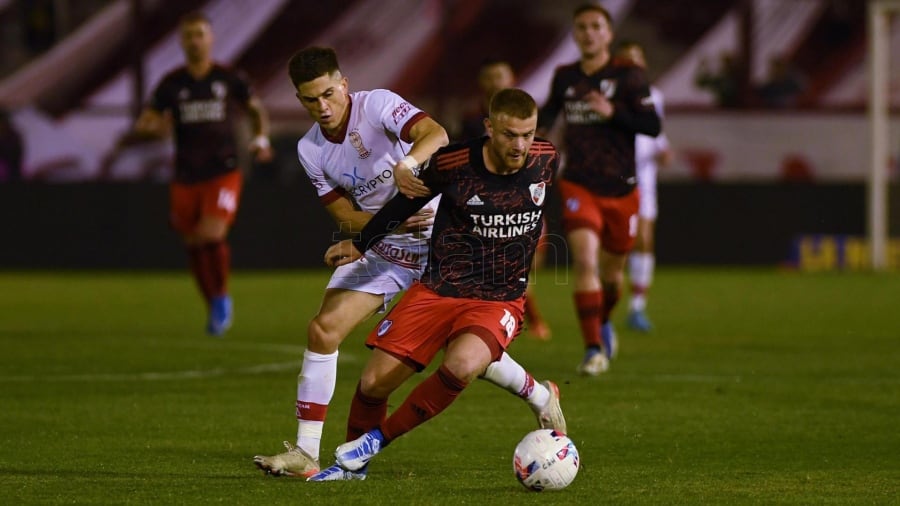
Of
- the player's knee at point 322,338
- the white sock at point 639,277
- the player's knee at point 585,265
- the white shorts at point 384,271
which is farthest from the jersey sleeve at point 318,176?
the white sock at point 639,277

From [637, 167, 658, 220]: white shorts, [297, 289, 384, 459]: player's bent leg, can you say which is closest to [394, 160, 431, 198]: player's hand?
[297, 289, 384, 459]: player's bent leg

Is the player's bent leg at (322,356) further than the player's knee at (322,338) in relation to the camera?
No

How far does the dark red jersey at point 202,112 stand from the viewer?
12.6 m

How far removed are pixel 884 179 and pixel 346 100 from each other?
14.4m

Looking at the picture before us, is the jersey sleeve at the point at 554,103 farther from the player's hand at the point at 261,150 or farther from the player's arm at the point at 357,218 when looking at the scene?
the player's arm at the point at 357,218

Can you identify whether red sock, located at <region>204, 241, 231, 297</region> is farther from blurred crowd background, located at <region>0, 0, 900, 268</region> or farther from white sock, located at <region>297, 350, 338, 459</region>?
blurred crowd background, located at <region>0, 0, 900, 268</region>

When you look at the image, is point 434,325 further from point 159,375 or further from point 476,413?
point 159,375

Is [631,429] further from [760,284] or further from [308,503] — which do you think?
[760,284]

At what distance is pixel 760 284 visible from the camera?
1866cm

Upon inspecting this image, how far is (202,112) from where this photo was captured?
12633 mm

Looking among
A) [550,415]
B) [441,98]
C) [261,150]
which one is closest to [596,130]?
[261,150]

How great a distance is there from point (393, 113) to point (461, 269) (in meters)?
0.79

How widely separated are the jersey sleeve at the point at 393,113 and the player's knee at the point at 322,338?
88cm

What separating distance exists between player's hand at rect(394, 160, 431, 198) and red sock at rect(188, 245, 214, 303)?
635 centimetres
